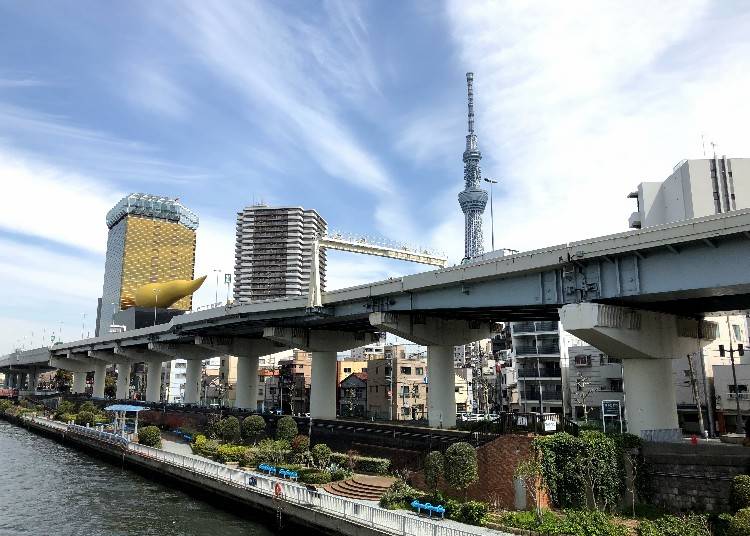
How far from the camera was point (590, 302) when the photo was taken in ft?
109

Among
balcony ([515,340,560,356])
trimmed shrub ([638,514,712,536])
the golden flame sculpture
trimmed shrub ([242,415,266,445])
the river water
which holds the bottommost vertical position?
the river water

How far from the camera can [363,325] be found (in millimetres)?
64062

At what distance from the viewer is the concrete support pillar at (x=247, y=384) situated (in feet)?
271

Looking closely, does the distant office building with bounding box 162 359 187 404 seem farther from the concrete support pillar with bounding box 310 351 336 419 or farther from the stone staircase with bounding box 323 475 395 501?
the stone staircase with bounding box 323 475 395 501

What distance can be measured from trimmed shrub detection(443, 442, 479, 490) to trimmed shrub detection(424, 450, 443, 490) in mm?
486

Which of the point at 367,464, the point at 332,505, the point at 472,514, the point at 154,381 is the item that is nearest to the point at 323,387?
the point at 367,464

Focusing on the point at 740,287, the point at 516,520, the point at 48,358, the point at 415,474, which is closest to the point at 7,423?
the point at 48,358

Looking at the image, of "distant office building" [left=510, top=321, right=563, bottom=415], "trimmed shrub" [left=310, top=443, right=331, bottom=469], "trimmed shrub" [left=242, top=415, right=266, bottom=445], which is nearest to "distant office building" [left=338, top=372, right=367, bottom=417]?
"distant office building" [left=510, top=321, right=563, bottom=415]

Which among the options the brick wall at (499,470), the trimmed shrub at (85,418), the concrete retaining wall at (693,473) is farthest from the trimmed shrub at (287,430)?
the trimmed shrub at (85,418)

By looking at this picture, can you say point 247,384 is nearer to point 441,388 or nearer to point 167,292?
point 441,388

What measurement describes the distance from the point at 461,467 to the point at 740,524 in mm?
13874

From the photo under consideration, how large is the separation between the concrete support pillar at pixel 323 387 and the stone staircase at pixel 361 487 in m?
28.1

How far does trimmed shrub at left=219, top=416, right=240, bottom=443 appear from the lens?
57.0 m

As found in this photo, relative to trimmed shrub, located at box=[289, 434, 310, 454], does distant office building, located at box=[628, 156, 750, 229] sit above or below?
above
